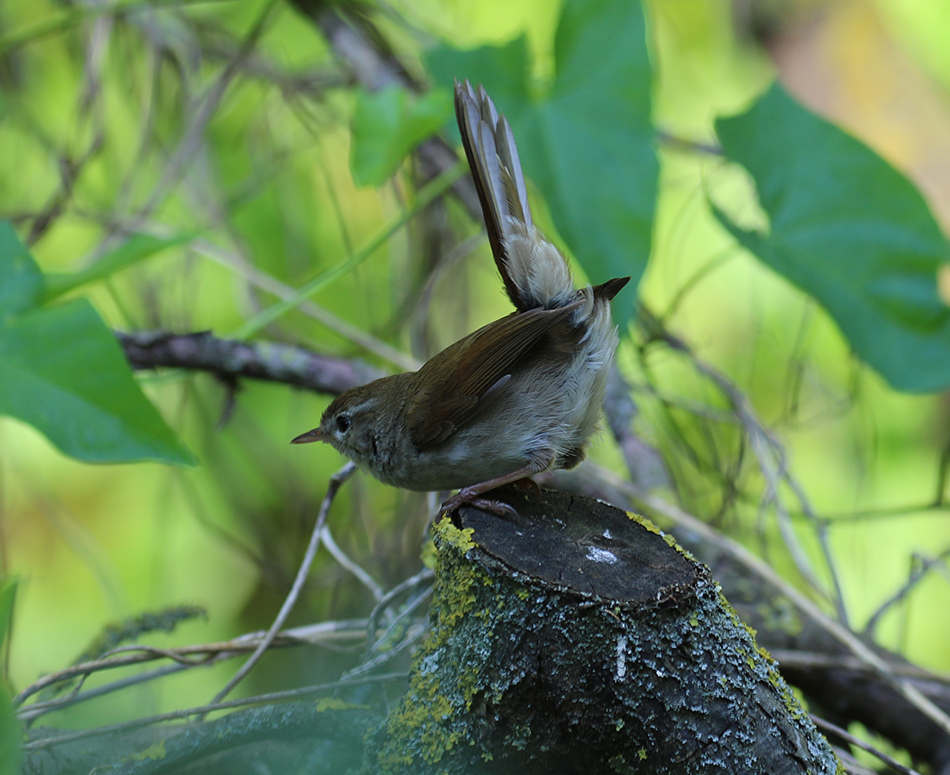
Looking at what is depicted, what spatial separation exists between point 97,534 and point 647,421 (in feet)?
9.40

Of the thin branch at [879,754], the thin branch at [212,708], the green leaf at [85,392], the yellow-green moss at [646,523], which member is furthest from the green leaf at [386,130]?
the thin branch at [879,754]

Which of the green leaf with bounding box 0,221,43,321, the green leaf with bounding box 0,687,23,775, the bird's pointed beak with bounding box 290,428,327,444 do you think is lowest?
the green leaf with bounding box 0,687,23,775

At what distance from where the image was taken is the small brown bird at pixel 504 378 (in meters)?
1.97

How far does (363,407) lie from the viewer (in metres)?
2.23

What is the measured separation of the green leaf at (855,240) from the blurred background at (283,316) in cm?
37

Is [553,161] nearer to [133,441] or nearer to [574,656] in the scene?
[133,441]

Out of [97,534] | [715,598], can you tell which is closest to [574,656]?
[715,598]

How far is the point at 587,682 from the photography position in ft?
3.99

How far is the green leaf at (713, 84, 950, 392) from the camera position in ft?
9.46

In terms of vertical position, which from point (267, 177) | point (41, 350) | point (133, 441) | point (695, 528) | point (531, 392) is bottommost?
point (695, 528)

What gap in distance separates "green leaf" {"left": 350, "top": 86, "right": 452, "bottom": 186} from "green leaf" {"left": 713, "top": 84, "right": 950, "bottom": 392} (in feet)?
3.61

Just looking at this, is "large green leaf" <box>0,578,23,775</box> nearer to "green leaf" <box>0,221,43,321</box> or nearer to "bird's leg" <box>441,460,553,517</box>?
"bird's leg" <box>441,460,553,517</box>

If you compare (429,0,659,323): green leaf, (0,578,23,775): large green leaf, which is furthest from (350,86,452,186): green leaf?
(0,578,23,775): large green leaf

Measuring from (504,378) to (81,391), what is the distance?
1.06 metres
